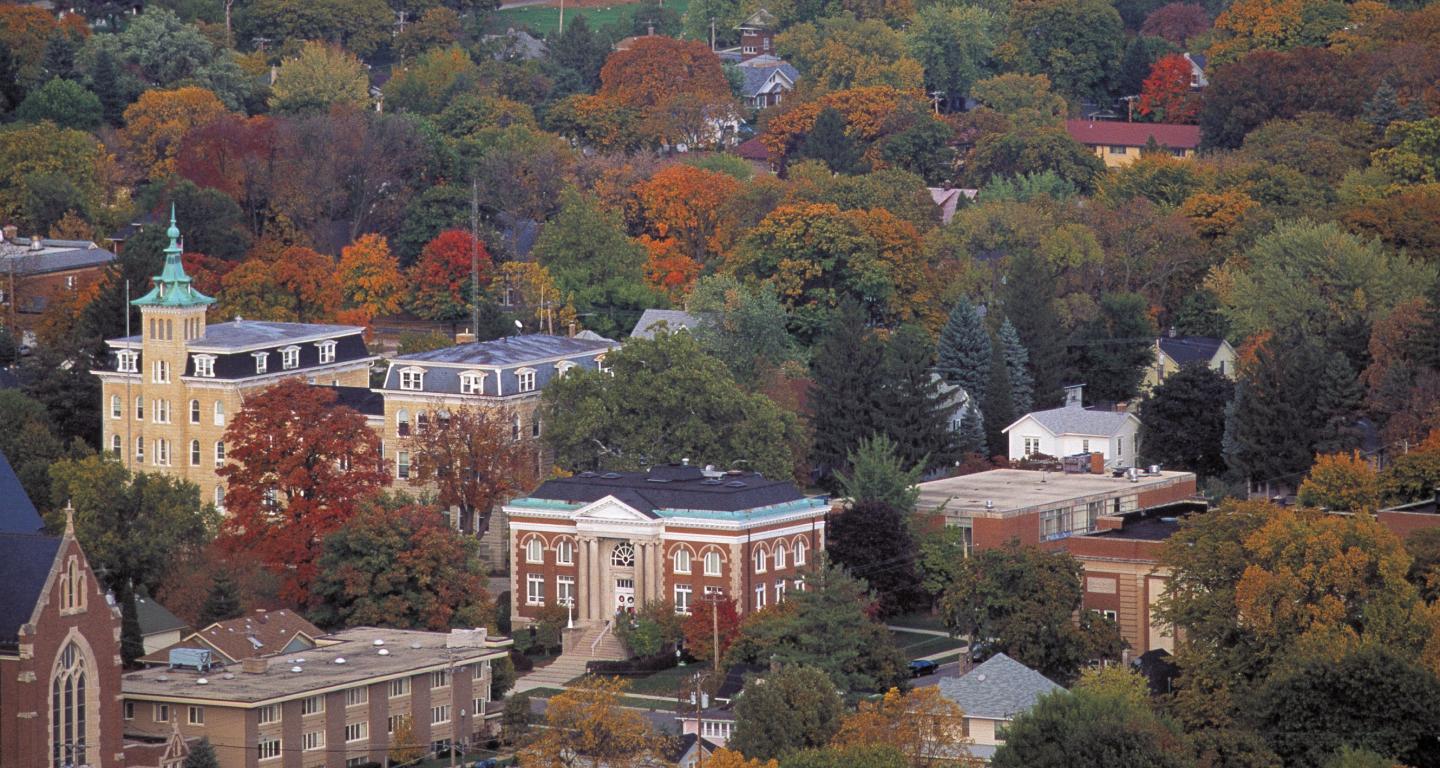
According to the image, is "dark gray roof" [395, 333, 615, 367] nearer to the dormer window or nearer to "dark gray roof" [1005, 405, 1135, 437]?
the dormer window

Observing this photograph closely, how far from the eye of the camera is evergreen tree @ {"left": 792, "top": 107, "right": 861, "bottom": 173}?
168 meters

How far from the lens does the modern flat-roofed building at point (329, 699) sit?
8344cm

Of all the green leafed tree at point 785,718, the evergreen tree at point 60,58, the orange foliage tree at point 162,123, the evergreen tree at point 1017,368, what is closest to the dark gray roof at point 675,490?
the green leafed tree at point 785,718

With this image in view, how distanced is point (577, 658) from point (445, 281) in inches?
1697

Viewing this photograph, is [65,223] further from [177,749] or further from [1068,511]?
[177,749]

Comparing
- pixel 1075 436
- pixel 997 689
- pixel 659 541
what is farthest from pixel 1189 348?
pixel 997 689

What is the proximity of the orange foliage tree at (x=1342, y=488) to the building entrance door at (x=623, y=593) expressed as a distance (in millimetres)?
19108

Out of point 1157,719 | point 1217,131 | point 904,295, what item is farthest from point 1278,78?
point 1157,719

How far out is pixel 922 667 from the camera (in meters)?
94.4

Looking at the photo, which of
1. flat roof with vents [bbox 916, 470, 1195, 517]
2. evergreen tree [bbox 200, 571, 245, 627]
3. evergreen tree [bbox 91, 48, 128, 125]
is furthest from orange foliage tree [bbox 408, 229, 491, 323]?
evergreen tree [bbox 200, 571, 245, 627]

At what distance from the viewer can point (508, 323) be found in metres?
132

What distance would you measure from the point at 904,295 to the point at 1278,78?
40958 mm

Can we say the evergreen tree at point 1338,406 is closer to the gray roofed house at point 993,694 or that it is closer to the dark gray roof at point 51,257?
the gray roofed house at point 993,694

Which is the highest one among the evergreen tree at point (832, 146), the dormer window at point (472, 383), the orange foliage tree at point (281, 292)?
the evergreen tree at point (832, 146)
